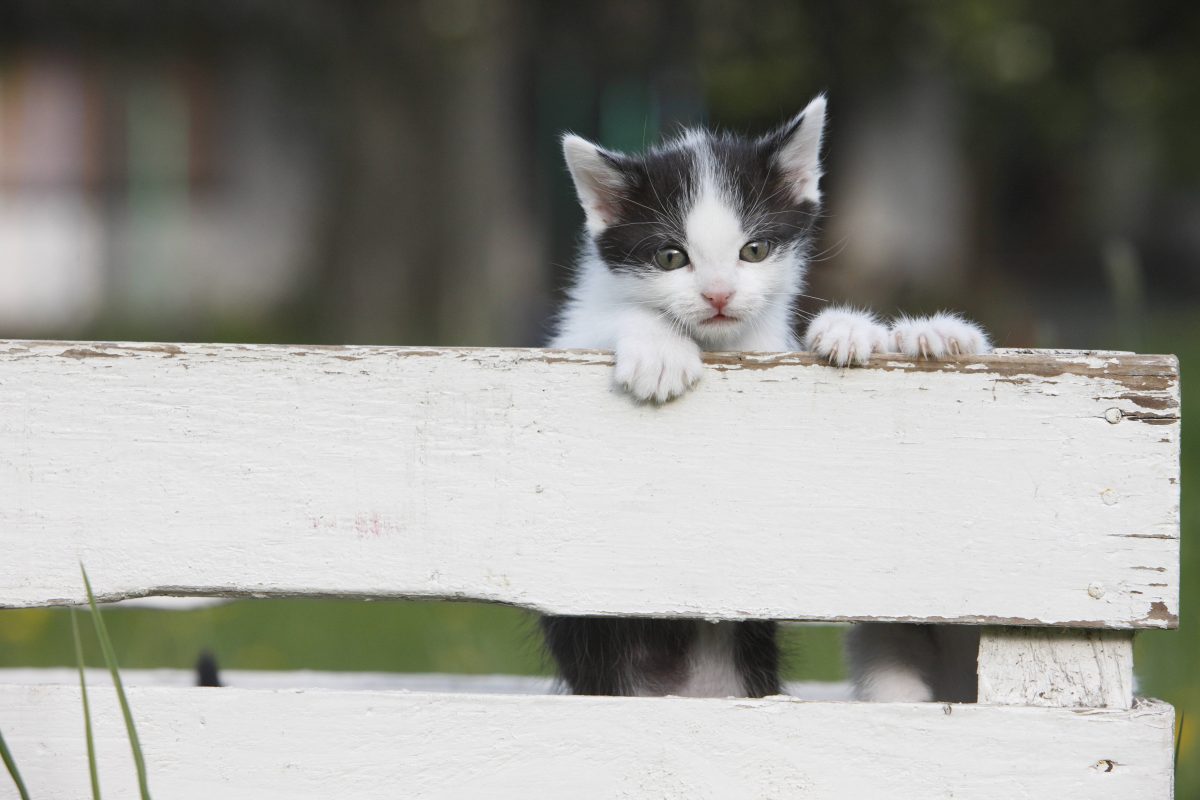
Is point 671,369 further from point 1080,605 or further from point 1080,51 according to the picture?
point 1080,51

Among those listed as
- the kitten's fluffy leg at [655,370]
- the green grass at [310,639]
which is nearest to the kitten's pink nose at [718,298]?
the kitten's fluffy leg at [655,370]

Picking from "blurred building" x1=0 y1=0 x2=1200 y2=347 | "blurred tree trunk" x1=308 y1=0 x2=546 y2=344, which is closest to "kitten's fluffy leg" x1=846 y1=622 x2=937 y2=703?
"blurred building" x1=0 y1=0 x2=1200 y2=347

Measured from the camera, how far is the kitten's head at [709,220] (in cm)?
194

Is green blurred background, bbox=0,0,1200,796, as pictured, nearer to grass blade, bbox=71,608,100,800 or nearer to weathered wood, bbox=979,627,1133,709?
weathered wood, bbox=979,627,1133,709

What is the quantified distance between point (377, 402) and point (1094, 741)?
34.8 inches

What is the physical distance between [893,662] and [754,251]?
0.67 meters

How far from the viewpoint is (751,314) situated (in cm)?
196

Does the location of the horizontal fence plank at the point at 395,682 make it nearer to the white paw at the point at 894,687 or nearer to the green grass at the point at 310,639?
the white paw at the point at 894,687

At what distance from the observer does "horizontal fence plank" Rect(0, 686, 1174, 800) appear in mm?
1435

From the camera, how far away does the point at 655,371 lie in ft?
4.70

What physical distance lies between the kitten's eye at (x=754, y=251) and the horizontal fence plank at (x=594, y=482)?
1.99 ft

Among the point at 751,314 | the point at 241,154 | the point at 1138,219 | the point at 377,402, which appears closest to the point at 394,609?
the point at 751,314

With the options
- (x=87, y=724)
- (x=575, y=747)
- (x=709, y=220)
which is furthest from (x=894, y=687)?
(x=87, y=724)

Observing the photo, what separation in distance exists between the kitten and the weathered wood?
32 cm
